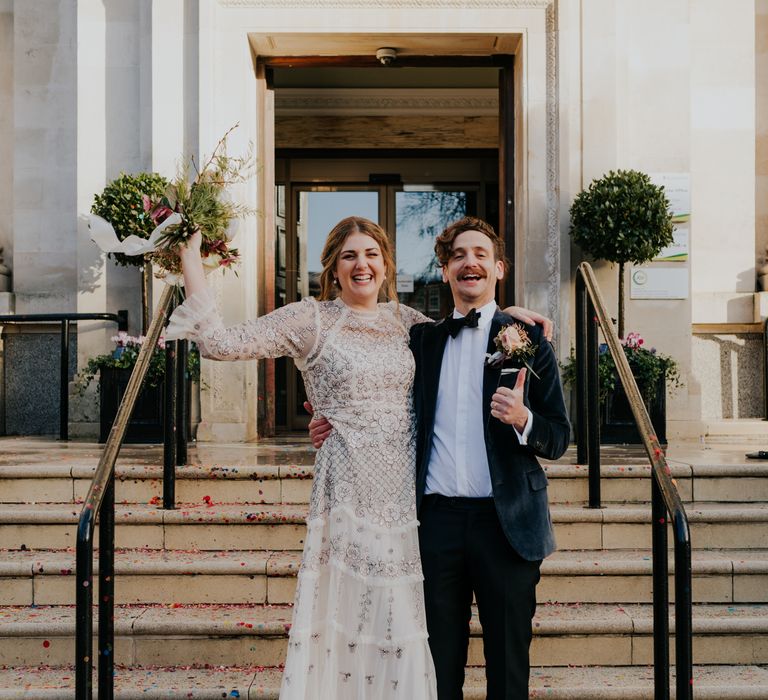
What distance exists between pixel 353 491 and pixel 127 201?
419 cm

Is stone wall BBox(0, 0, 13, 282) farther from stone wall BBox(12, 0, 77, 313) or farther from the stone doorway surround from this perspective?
the stone doorway surround

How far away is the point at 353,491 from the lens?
268cm

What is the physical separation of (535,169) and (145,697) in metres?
4.82

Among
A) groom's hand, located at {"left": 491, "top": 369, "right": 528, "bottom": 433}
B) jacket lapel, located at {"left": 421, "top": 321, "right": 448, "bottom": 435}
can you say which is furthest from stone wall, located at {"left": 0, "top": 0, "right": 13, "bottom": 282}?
groom's hand, located at {"left": 491, "top": 369, "right": 528, "bottom": 433}

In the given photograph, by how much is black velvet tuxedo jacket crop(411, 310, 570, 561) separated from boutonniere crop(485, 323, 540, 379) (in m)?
0.05

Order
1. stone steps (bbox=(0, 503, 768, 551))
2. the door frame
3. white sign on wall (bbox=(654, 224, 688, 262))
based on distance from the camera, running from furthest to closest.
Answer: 1. the door frame
2. white sign on wall (bbox=(654, 224, 688, 262))
3. stone steps (bbox=(0, 503, 768, 551))

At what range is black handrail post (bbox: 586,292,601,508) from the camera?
422 centimetres

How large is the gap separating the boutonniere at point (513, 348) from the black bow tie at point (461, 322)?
0.34 ft

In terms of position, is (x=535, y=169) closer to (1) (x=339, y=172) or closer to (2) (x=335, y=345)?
(1) (x=339, y=172)

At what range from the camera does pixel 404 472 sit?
268cm

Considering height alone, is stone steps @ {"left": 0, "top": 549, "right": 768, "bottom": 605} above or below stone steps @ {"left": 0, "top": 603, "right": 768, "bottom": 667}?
above

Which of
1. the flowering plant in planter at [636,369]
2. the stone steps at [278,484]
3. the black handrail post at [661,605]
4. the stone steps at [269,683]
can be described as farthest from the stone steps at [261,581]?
the flowering plant in planter at [636,369]

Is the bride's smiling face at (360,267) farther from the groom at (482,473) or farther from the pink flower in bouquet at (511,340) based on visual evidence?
the pink flower in bouquet at (511,340)

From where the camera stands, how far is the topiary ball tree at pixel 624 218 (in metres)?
6.11
